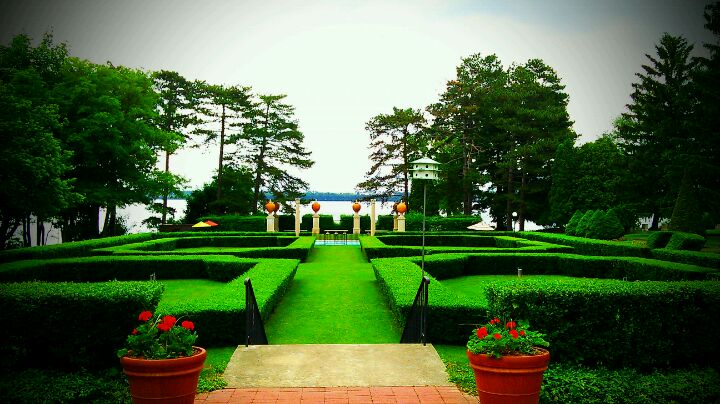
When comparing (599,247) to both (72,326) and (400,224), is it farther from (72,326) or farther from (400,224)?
(72,326)

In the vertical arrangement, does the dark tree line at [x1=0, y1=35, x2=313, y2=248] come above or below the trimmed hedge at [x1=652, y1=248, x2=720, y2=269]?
above

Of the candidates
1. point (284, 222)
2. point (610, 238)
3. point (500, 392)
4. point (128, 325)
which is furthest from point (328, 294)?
point (284, 222)

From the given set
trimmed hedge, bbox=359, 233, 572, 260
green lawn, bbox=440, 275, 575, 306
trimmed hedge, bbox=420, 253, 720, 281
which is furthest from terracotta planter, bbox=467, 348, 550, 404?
trimmed hedge, bbox=359, 233, 572, 260

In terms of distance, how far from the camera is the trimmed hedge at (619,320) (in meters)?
6.16

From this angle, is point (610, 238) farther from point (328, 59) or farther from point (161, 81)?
point (161, 81)

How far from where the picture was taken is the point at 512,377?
4504mm

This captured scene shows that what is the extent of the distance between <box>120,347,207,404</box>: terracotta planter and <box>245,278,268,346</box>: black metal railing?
269 centimetres

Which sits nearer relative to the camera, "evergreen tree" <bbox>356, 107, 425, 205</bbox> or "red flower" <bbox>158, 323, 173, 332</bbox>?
"red flower" <bbox>158, 323, 173, 332</bbox>

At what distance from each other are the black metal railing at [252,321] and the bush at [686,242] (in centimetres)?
1507

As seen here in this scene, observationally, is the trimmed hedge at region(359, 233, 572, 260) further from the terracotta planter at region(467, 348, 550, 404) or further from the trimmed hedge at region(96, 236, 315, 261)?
the terracotta planter at region(467, 348, 550, 404)

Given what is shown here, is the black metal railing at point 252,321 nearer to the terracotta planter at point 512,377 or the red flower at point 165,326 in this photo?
the red flower at point 165,326

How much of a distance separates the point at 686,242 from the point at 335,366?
50.5 ft

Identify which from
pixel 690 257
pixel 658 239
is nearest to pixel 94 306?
pixel 690 257

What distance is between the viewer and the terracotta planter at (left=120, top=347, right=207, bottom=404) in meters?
4.41
